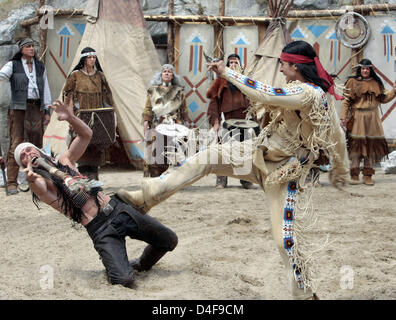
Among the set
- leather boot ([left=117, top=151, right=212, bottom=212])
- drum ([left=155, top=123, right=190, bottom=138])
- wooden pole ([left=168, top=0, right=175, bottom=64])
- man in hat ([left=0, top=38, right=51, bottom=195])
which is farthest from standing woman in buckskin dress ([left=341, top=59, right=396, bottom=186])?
leather boot ([left=117, top=151, right=212, bottom=212])

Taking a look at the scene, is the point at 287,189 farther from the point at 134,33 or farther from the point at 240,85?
the point at 134,33

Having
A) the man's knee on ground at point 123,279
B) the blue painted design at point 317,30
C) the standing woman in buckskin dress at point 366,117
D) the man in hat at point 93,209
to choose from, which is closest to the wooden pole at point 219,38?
the blue painted design at point 317,30

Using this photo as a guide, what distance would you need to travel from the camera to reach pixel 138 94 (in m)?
8.73

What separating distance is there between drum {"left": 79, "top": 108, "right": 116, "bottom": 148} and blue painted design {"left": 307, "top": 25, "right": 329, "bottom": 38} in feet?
15.2

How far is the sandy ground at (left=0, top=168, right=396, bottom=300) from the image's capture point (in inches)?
135

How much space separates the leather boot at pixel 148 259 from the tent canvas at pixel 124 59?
15.9ft

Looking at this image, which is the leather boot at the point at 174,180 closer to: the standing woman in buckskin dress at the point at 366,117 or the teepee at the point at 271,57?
the standing woman in buckskin dress at the point at 366,117

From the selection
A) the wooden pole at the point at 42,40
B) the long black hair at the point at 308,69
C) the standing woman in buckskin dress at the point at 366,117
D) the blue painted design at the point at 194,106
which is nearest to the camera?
the long black hair at the point at 308,69

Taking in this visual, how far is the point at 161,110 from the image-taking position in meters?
7.02

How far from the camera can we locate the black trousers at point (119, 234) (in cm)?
349

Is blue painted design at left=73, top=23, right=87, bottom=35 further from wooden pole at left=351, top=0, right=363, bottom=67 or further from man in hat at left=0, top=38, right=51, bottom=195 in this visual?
wooden pole at left=351, top=0, right=363, bottom=67

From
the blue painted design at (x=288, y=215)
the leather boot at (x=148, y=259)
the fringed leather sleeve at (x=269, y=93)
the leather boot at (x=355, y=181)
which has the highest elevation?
the fringed leather sleeve at (x=269, y=93)

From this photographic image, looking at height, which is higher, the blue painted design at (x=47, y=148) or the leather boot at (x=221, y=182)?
the blue painted design at (x=47, y=148)

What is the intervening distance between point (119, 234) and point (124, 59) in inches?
221
